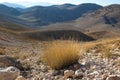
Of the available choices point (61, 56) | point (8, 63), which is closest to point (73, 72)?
point (61, 56)

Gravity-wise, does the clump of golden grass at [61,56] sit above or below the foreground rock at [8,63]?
above

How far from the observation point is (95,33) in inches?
6314

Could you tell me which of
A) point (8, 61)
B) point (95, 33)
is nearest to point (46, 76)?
point (8, 61)

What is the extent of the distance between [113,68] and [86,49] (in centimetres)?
720

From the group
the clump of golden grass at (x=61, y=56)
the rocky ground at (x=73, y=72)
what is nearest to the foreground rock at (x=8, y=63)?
the rocky ground at (x=73, y=72)

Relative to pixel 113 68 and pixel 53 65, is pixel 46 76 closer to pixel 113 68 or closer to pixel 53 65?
pixel 53 65

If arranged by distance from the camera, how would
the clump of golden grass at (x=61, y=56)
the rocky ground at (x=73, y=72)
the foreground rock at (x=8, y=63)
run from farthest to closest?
the foreground rock at (x=8, y=63) < the clump of golden grass at (x=61, y=56) < the rocky ground at (x=73, y=72)

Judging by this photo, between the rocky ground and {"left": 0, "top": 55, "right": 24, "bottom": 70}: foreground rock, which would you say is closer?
the rocky ground

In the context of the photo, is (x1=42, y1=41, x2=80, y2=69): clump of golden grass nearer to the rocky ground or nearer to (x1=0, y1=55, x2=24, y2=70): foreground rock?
the rocky ground

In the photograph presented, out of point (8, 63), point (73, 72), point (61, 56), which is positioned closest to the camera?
point (73, 72)

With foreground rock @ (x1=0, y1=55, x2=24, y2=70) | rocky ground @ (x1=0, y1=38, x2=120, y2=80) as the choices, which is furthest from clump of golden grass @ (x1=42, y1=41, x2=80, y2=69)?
foreground rock @ (x1=0, y1=55, x2=24, y2=70)

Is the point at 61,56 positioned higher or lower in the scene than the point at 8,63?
higher

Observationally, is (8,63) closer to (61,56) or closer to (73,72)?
(61,56)

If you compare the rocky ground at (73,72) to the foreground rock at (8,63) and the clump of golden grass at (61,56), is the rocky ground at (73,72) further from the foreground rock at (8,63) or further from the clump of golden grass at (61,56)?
the clump of golden grass at (61,56)
